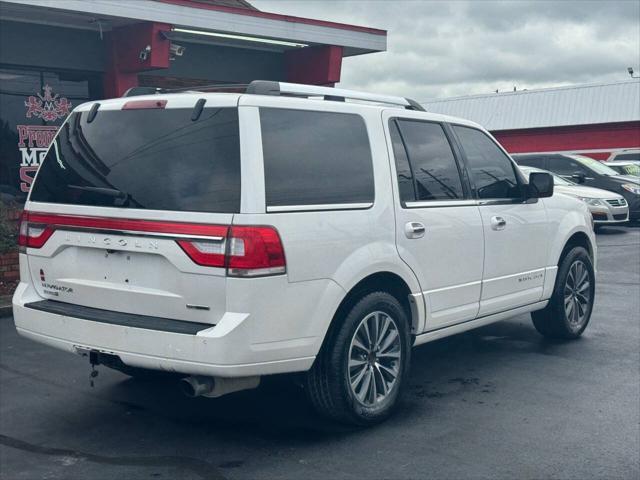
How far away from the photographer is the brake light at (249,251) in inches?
182

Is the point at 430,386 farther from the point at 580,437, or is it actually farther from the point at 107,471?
the point at 107,471

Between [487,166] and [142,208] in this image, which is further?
[487,166]

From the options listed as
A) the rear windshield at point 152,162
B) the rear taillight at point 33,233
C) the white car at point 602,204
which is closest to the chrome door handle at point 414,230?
the rear windshield at point 152,162

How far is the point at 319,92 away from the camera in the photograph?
5449 millimetres

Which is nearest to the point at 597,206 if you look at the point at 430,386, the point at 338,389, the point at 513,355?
the point at 513,355

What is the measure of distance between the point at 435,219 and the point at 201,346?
2029mm

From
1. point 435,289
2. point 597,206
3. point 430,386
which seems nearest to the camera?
point 435,289

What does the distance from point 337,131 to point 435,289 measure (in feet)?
4.31

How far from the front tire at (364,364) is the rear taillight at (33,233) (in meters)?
1.79

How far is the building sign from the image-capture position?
501 inches

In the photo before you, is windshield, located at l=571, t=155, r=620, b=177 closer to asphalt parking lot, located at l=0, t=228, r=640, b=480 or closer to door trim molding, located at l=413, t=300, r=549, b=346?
asphalt parking lot, located at l=0, t=228, r=640, b=480

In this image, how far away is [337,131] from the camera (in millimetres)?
5406

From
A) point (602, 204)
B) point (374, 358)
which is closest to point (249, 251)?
point (374, 358)

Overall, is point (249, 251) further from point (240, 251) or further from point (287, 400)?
point (287, 400)
